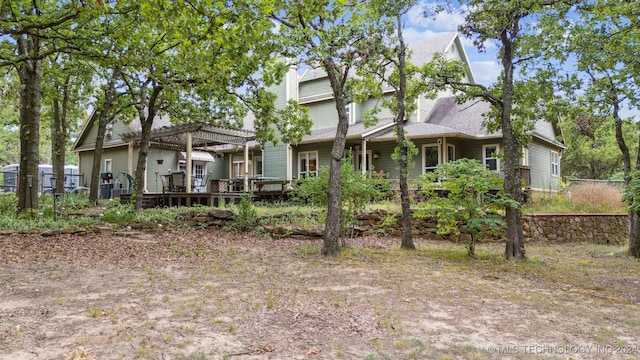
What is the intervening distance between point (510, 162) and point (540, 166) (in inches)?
508

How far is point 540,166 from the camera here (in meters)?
18.0

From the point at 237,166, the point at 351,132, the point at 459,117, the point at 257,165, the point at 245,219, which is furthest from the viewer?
the point at 237,166

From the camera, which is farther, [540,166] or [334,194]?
[540,166]

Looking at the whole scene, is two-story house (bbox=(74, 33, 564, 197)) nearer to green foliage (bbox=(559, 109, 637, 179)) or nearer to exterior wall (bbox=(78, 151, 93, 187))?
exterior wall (bbox=(78, 151, 93, 187))

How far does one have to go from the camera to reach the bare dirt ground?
2896 millimetres

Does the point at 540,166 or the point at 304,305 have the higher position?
the point at 540,166

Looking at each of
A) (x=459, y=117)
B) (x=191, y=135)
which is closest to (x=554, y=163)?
(x=459, y=117)

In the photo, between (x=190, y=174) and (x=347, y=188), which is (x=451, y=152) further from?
(x=347, y=188)

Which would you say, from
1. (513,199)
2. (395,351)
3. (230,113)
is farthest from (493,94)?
(230,113)

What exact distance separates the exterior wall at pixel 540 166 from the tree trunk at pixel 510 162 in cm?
1119

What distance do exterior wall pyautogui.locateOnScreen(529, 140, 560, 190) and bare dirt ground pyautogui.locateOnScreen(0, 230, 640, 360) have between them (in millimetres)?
11018

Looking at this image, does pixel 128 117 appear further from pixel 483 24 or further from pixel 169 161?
pixel 483 24

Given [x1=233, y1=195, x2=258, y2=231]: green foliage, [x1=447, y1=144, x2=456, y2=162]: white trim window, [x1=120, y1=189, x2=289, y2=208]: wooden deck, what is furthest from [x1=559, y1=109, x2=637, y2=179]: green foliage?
[x1=233, y1=195, x2=258, y2=231]: green foliage

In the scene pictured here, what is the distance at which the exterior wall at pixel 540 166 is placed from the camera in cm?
1728
